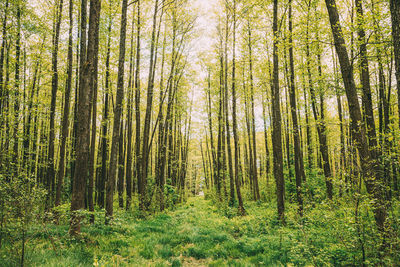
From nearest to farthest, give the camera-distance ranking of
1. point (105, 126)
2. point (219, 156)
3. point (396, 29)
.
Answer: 1. point (396, 29)
2. point (105, 126)
3. point (219, 156)

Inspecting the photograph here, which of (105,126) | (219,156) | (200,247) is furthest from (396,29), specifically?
(219,156)

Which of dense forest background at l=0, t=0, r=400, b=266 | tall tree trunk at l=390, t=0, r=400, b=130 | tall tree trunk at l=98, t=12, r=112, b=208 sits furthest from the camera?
tall tree trunk at l=98, t=12, r=112, b=208

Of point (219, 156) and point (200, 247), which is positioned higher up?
point (219, 156)

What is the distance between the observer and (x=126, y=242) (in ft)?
18.3

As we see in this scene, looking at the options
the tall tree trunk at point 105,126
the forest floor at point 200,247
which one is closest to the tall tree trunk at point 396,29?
the forest floor at point 200,247

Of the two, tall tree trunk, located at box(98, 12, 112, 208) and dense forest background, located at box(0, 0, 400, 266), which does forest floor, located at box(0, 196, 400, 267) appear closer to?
dense forest background, located at box(0, 0, 400, 266)

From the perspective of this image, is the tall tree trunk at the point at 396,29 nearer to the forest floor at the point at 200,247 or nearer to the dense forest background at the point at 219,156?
the dense forest background at the point at 219,156

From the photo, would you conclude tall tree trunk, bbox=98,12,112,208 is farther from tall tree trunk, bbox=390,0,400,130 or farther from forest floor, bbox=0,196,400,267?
tall tree trunk, bbox=390,0,400,130

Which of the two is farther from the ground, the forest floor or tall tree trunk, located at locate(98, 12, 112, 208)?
tall tree trunk, located at locate(98, 12, 112, 208)

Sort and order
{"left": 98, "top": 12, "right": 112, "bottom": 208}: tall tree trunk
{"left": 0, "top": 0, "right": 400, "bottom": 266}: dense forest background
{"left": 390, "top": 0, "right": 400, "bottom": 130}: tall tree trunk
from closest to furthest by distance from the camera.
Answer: {"left": 390, "top": 0, "right": 400, "bottom": 130}: tall tree trunk, {"left": 0, "top": 0, "right": 400, "bottom": 266}: dense forest background, {"left": 98, "top": 12, "right": 112, "bottom": 208}: tall tree trunk

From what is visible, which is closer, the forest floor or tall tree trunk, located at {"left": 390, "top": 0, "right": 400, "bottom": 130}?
tall tree trunk, located at {"left": 390, "top": 0, "right": 400, "bottom": 130}

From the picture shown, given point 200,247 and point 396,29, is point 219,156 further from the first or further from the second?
point 396,29

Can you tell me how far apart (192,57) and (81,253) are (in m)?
14.3


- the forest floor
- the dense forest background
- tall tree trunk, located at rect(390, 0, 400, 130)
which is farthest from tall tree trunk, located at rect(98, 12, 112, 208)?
tall tree trunk, located at rect(390, 0, 400, 130)
